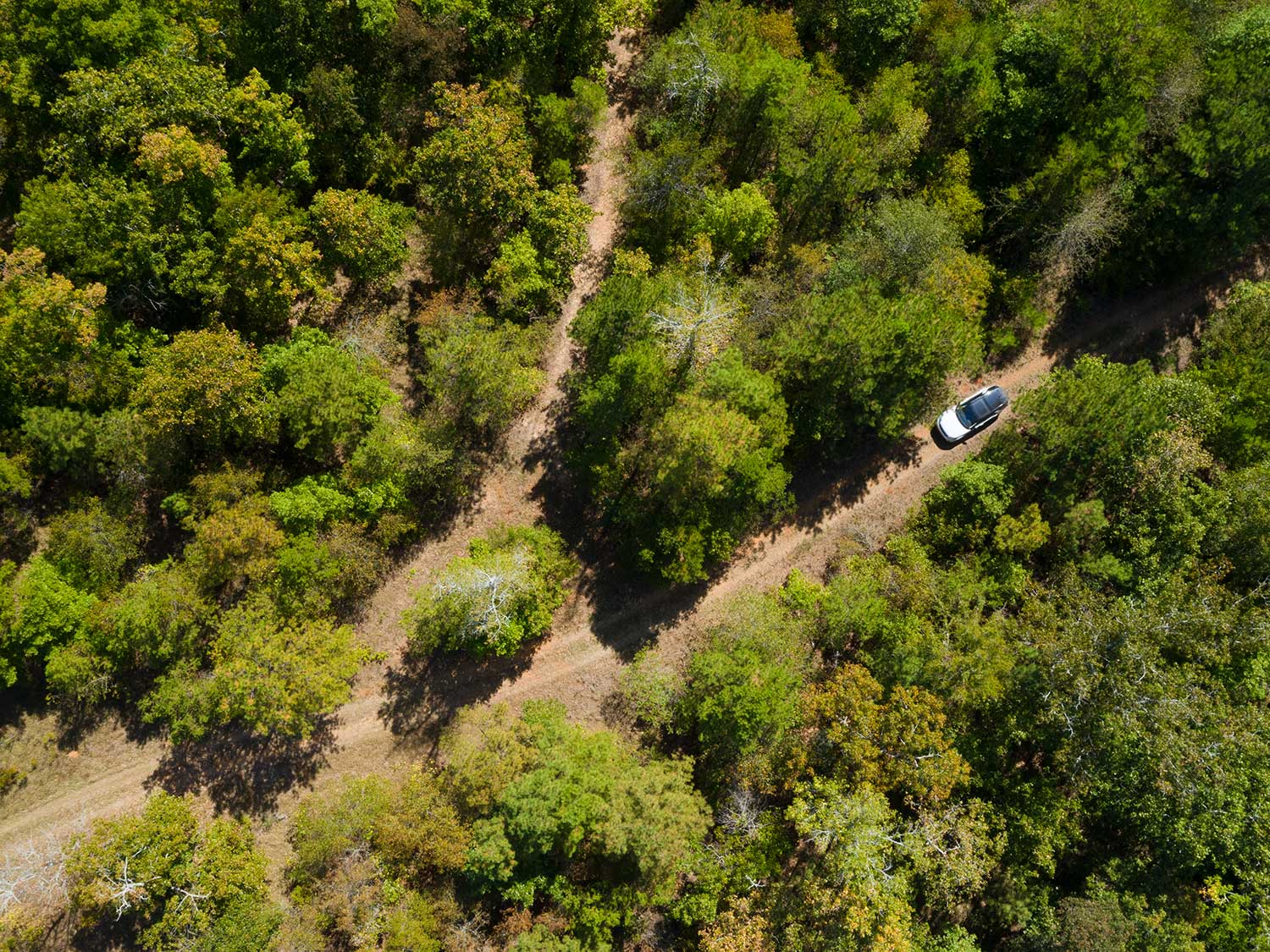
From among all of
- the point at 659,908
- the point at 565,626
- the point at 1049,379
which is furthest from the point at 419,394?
the point at 1049,379

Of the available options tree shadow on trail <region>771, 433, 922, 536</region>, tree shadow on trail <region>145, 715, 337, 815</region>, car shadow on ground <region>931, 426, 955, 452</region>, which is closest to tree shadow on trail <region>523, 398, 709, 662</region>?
tree shadow on trail <region>771, 433, 922, 536</region>

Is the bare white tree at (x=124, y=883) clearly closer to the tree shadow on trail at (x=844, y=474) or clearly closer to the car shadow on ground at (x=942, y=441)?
the tree shadow on trail at (x=844, y=474)

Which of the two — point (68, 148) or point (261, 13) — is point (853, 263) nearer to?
point (261, 13)

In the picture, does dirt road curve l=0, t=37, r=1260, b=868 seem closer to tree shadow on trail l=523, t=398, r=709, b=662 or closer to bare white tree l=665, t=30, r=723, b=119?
tree shadow on trail l=523, t=398, r=709, b=662

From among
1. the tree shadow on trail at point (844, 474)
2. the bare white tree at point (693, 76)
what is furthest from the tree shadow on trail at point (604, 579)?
the bare white tree at point (693, 76)

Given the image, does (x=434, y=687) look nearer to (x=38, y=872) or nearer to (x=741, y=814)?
(x=741, y=814)

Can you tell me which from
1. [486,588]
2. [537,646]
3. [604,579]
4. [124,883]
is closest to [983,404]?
[604,579]
